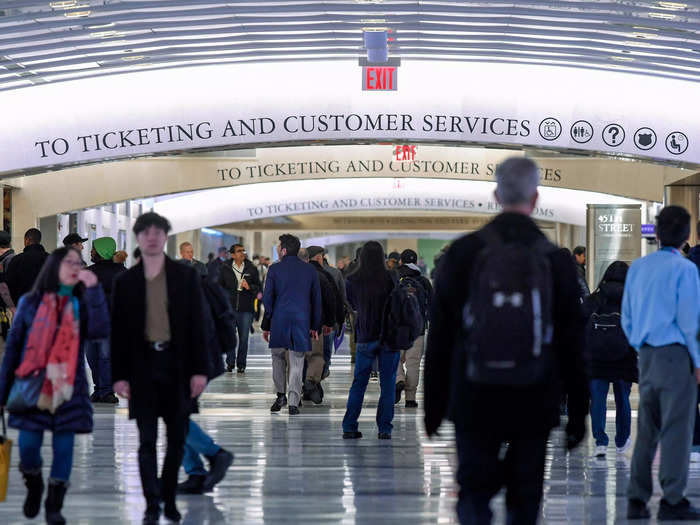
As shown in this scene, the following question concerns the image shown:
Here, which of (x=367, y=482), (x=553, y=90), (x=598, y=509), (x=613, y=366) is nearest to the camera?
(x=598, y=509)

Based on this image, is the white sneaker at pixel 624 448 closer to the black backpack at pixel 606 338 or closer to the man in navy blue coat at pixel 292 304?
the black backpack at pixel 606 338

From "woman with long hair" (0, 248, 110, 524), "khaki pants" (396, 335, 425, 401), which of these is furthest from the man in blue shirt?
"khaki pants" (396, 335, 425, 401)

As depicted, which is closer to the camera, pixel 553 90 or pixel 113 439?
pixel 113 439

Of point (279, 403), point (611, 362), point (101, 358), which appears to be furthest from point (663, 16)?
point (101, 358)

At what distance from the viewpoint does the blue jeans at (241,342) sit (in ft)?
53.0

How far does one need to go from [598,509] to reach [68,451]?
2.61 meters

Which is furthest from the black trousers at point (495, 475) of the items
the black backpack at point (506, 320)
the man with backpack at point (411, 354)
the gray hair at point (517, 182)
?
the man with backpack at point (411, 354)

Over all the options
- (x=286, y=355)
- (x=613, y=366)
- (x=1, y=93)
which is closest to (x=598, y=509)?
(x=613, y=366)

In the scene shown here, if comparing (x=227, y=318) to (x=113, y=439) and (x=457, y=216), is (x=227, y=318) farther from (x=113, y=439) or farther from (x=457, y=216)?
(x=457, y=216)

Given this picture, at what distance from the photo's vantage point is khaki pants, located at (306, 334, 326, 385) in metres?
12.3

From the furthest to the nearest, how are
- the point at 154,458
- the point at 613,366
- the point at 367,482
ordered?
the point at 613,366 < the point at 367,482 < the point at 154,458

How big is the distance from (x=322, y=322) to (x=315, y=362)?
74 centimetres

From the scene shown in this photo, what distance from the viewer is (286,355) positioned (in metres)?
12.2

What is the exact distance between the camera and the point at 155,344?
5844 mm
